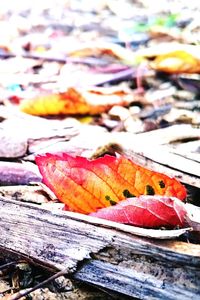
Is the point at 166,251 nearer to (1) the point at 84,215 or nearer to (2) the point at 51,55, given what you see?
(1) the point at 84,215

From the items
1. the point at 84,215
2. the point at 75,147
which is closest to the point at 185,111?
the point at 75,147

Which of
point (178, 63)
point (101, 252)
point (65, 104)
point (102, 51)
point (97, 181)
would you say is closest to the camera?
point (101, 252)

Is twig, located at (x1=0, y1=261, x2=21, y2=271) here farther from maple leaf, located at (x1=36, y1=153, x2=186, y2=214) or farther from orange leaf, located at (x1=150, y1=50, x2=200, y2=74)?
orange leaf, located at (x1=150, y1=50, x2=200, y2=74)

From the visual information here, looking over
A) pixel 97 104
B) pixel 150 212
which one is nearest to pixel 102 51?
pixel 97 104

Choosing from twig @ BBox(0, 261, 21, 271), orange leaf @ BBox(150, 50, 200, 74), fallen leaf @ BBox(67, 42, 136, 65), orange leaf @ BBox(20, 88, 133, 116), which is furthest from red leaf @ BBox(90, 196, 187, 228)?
fallen leaf @ BBox(67, 42, 136, 65)

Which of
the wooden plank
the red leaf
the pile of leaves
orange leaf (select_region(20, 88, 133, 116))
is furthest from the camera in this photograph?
orange leaf (select_region(20, 88, 133, 116))

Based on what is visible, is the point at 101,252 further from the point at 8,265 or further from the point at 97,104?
the point at 97,104
